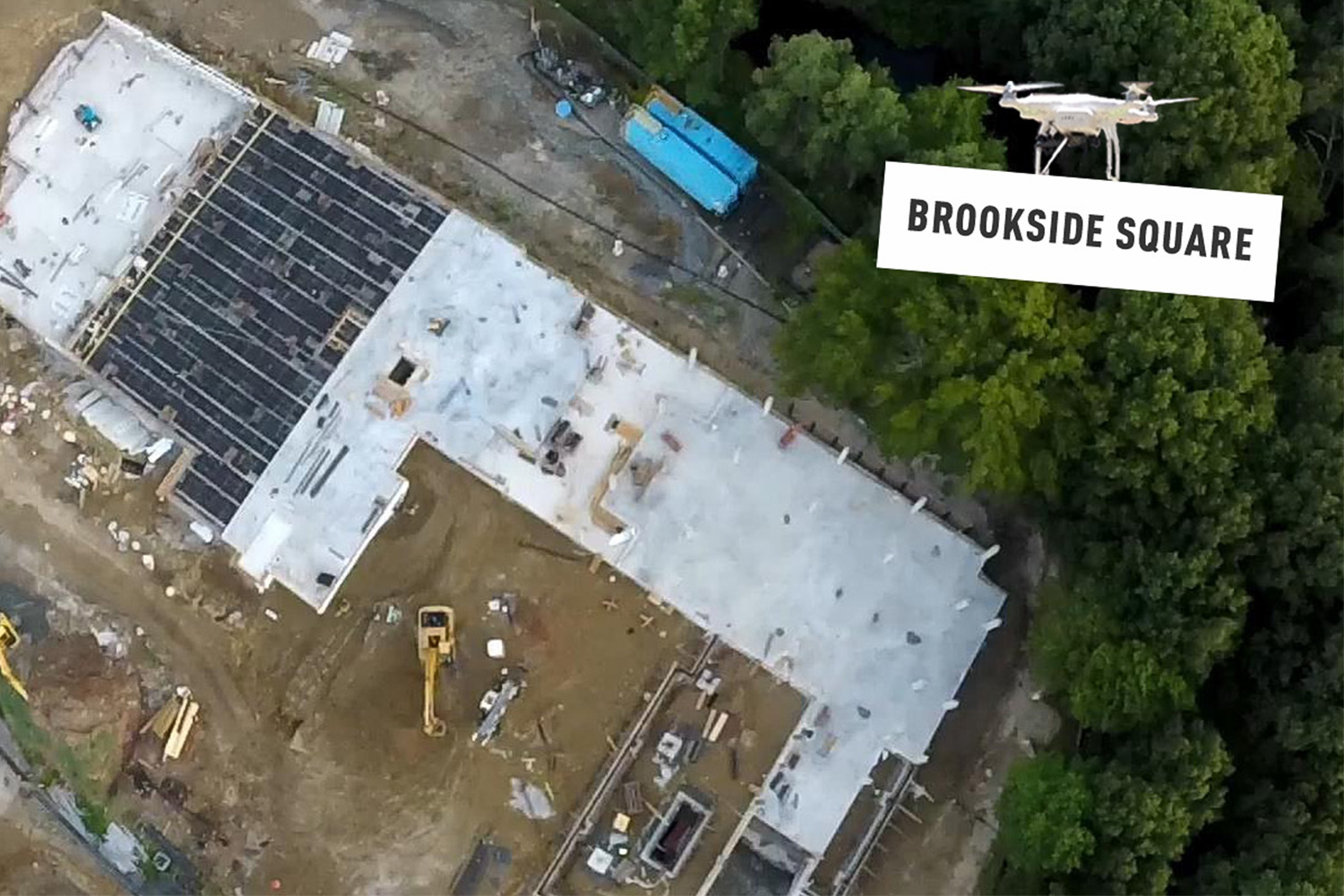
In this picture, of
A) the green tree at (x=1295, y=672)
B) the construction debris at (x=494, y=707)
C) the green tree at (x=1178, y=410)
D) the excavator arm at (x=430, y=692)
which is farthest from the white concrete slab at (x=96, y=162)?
the green tree at (x=1295, y=672)

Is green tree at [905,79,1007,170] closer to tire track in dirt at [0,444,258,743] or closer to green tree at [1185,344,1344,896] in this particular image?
green tree at [1185,344,1344,896]

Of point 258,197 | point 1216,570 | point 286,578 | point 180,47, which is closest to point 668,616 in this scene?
point 286,578

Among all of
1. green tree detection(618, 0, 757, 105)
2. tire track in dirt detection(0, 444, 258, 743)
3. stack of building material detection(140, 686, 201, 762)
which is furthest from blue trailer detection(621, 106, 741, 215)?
stack of building material detection(140, 686, 201, 762)

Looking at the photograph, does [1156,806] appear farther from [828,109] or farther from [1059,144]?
[828,109]

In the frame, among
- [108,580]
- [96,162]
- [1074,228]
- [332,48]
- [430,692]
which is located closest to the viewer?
[1074,228]

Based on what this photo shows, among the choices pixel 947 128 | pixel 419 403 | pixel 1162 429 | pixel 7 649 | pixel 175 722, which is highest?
pixel 947 128

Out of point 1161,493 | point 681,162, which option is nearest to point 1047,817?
point 1161,493
